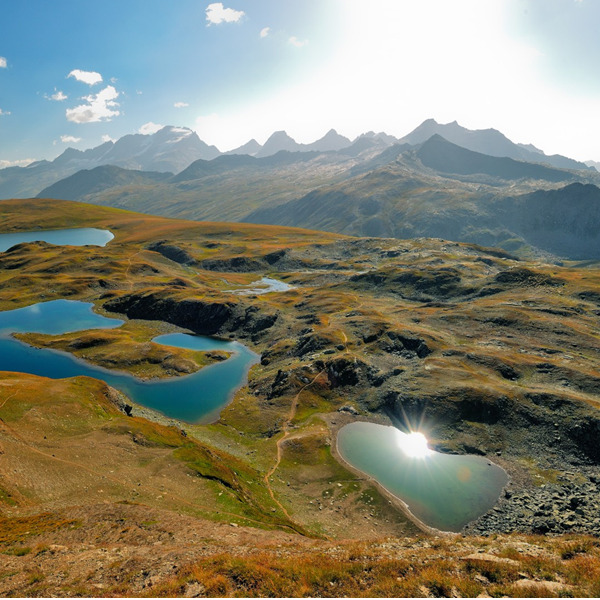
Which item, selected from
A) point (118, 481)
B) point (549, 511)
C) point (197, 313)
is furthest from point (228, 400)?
point (549, 511)

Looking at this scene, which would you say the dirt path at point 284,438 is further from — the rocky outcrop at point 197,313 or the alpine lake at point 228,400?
the rocky outcrop at point 197,313

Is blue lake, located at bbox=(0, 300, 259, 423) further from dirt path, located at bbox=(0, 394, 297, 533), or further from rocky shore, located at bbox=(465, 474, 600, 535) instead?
rocky shore, located at bbox=(465, 474, 600, 535)

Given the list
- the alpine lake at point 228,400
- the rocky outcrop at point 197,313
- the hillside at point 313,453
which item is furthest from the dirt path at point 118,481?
the rocky outcrop at point 197,313

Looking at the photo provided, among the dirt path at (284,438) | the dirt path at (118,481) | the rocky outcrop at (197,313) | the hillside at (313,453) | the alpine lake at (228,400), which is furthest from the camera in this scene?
the rocky outcrop at (197,313)

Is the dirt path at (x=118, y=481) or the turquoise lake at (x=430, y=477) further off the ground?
the dirt path at (x=118, y=481)

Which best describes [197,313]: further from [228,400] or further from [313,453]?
[313,453]
